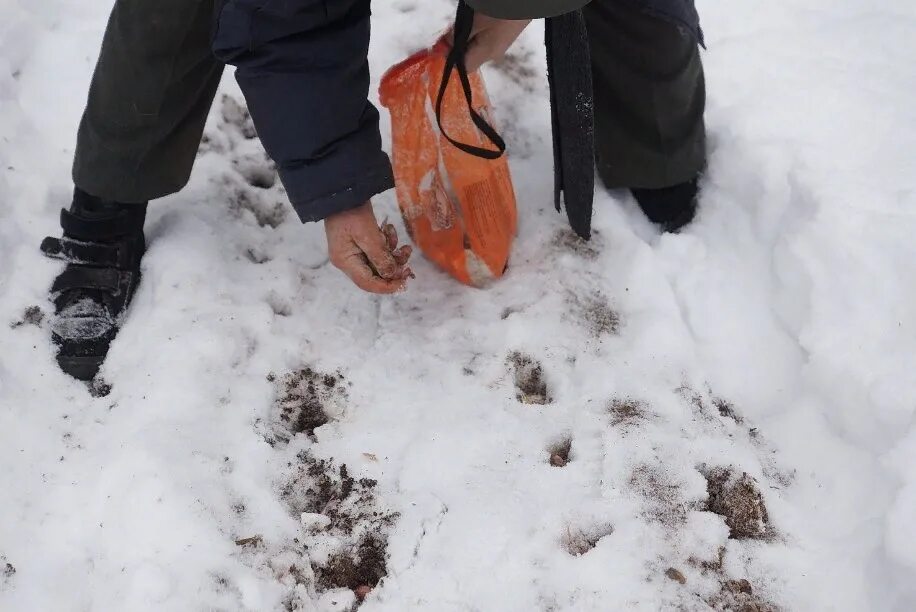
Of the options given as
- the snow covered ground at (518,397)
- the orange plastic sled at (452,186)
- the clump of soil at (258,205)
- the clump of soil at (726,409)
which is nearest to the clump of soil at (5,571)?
the snow covered ground at (518,397)

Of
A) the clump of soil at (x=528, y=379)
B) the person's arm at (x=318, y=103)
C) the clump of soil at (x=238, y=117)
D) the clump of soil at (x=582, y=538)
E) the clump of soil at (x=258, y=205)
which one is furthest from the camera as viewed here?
the clump of soil at (x=238, y=117)

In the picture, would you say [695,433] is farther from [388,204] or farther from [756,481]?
[388,204]

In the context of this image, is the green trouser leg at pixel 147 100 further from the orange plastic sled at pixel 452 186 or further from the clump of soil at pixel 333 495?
the clump of soil at pixel 333 495

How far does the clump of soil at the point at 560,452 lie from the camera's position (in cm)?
135

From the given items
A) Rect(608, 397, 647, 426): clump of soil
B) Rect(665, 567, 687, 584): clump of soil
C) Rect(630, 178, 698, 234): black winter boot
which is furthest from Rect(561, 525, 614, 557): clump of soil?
Rect(630, 178, 698, 234): black winter boot

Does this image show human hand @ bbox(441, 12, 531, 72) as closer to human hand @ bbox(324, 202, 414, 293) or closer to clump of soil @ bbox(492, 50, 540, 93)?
human hand @ bbox(324, 202, 414, 293)

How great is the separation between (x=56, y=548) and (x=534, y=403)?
2.76ft

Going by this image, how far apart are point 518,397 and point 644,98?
66cm

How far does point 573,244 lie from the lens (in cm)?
169

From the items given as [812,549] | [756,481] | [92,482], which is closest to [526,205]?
[756,481]

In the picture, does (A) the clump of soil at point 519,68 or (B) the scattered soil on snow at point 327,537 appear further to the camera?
(A) the clump of soil at point 519,68

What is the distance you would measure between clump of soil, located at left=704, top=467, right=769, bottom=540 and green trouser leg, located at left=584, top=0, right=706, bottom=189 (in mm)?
662

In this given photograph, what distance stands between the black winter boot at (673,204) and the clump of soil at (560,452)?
60cm

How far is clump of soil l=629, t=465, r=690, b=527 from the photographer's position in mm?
1259
